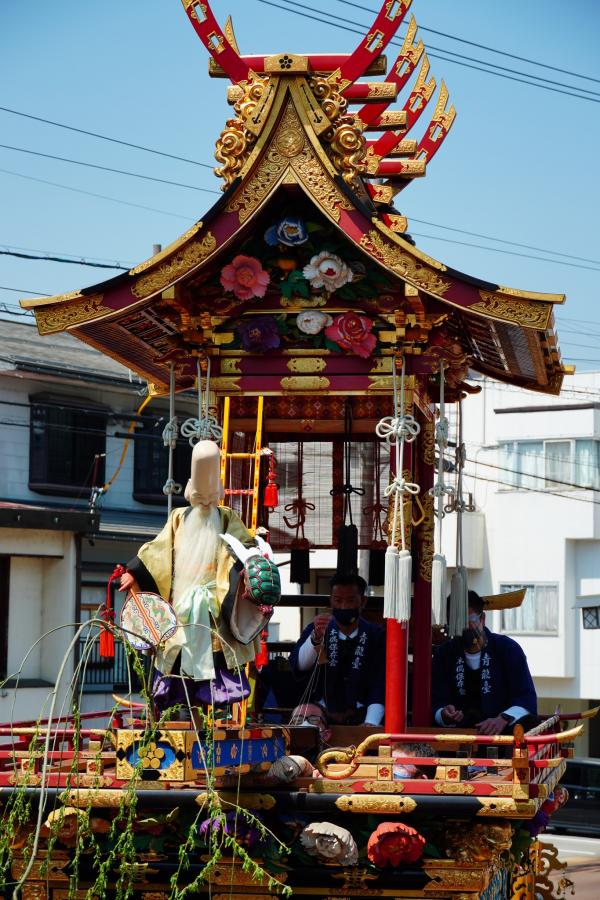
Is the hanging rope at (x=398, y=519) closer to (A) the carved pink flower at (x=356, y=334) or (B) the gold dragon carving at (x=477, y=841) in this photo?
(A) the carved pink flower at (x=356, y=334)

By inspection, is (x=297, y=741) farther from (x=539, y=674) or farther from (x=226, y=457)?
(x=539, y=674)

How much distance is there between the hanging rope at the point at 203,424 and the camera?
932 cm

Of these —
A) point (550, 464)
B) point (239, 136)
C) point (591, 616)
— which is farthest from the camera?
point (550, 464)

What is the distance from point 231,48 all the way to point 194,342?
8.81 feet

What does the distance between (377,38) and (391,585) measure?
4609 mm

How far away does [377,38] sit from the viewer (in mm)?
10734

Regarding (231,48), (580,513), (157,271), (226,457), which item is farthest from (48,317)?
(580,513)

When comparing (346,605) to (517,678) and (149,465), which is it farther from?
(149,465)

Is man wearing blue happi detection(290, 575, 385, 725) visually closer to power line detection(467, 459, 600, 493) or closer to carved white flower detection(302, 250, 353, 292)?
carved white flower detection(302, 250, 353, 292)

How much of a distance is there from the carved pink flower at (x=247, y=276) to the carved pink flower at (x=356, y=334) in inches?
23.5

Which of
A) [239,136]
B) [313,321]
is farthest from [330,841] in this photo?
[239,136]

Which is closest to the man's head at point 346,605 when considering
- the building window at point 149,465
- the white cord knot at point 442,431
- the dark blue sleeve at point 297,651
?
the dark blue sleeve at point 297,651

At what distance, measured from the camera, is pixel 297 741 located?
862 cm

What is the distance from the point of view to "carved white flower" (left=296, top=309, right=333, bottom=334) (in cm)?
948
